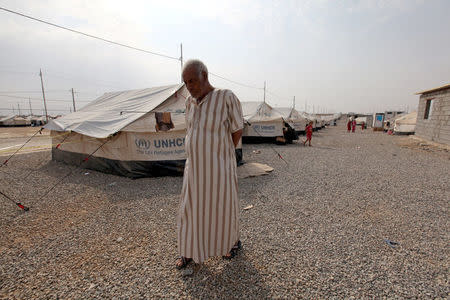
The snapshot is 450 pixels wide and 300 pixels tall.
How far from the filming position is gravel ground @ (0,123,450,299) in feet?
6.37

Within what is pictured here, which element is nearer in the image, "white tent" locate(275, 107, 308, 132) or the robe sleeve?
the robe sleeve

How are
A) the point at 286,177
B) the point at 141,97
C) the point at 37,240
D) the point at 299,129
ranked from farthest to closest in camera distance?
the point at 299,129 < the point at 141,97 < the point at 286,177 < the point at 37,240

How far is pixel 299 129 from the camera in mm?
18266

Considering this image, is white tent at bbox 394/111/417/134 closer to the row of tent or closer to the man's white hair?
the row of tent

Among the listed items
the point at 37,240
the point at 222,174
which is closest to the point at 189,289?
the point at 222,174

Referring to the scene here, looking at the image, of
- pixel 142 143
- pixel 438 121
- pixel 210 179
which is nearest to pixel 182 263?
pixel 210 179

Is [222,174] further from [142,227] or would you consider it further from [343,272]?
[142,227]

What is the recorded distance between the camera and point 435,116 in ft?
39.2

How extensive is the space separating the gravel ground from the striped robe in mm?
407

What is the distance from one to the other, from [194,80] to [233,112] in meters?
0.44

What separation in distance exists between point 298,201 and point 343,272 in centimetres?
186

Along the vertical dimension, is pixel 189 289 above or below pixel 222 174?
below

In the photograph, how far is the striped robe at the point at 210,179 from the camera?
181 centimetres

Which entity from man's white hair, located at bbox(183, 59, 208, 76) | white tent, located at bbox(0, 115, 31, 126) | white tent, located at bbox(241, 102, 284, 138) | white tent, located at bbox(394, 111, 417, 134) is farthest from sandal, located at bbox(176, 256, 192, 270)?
white tent, located at bbox(0, 115, 31, 126)
